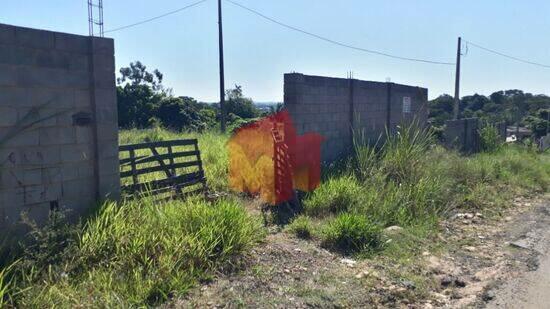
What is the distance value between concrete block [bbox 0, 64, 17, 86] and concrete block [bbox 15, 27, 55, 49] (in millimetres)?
271

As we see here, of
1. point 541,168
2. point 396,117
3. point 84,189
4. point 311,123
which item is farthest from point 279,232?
point 541,168

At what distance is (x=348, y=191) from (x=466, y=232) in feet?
6.21

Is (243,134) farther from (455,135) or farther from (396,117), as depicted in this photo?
(455,135)

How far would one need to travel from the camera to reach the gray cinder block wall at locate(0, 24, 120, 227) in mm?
4402

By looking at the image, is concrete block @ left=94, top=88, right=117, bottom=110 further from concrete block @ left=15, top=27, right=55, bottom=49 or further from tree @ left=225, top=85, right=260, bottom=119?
tree @ left=225, top=85, right=260, bottom=119

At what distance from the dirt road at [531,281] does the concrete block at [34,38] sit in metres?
5.06

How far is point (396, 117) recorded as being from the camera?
12.5 m

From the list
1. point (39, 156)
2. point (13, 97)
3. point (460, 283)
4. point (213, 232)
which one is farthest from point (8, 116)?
point (460, 283)

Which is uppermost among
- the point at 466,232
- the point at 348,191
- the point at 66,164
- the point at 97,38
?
the point at 97,38

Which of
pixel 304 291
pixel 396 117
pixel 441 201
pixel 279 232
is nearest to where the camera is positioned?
pixel 304 291

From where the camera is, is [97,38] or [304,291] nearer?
[304,291]

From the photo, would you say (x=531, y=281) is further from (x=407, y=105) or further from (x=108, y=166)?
(x=407, y=105)

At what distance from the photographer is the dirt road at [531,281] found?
4531 millimetres

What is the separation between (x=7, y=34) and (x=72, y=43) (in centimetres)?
74
